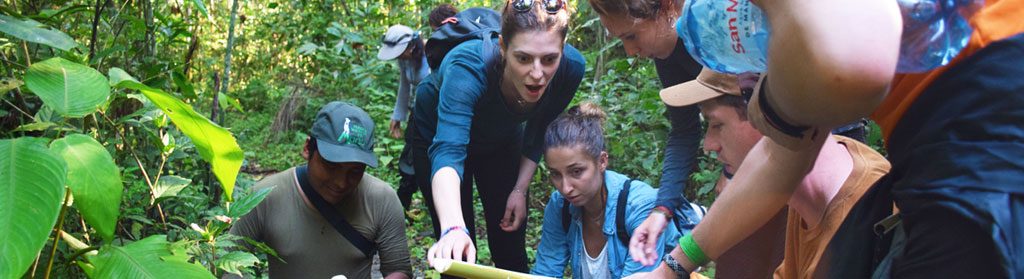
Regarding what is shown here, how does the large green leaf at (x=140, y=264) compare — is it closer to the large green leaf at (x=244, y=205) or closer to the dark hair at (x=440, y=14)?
the large green leaf at (x=244, y=205)

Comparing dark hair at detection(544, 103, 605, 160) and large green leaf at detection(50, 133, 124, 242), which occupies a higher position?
large green leaf at detection(50, 133, 124, 242)

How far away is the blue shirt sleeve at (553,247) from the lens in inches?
119

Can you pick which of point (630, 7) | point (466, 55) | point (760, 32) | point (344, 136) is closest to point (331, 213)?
point (344, 136)

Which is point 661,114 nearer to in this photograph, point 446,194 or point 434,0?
→ point 446,194

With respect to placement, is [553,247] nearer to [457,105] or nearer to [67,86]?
[457,105]

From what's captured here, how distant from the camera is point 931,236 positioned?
91 centimetres

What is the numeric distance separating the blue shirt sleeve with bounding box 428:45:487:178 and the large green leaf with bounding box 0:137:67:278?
1.32 m

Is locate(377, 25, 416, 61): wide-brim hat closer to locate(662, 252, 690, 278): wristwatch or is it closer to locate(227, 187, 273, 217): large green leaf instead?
locate(227, 187, 273, 217): large green leaf

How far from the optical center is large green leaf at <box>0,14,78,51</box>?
1270 mm

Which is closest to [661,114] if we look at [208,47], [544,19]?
[544,19]

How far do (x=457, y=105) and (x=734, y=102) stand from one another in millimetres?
962

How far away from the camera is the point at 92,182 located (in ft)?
3.67

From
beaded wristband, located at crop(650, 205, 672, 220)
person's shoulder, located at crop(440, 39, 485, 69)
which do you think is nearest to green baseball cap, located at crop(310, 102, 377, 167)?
person's shoulder, located at crop(440, 39, 485, 69)

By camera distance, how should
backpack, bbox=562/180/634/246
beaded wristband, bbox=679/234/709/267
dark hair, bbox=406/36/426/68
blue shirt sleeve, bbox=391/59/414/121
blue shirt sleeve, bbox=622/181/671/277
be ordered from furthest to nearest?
1. blue shirt sleeve, bbox=391/59/414/121
2. dark hair, bbox=406/36/426/68
3. backpack, bbox=562/180/634/246
4. blue shirt sleeve, bbox=622/181/671/277
5. beaded wristband, bbox=679/234/709/267
